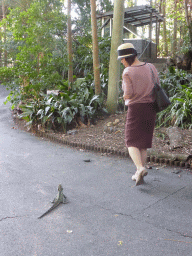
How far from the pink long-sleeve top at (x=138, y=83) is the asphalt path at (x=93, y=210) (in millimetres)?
1355

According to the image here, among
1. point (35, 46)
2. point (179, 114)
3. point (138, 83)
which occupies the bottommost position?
point (179, 114)

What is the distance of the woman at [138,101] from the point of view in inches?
167

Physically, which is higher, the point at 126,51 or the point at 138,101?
the point at 126,51

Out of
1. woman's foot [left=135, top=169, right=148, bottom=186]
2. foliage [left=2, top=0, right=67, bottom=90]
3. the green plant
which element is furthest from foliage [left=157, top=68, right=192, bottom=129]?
foliage [left=2, top=0, right=67, bottom=90]

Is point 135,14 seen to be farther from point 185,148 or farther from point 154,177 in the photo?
point 154,177

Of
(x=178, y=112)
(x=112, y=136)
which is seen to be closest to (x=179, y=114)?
(x=178, y=112)

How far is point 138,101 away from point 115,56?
5.25 metres

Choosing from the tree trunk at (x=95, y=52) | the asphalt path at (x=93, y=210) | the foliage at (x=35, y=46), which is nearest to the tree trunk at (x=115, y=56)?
the tree trunk at (x=95, y=52)

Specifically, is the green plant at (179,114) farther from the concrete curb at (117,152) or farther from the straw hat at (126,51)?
the straw hat at (126,51)

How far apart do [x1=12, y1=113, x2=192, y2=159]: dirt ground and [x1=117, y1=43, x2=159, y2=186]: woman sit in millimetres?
1599

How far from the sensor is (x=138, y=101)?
14.2 ft

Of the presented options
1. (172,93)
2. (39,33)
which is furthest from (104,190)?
(39,33)

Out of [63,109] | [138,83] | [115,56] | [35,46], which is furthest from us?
[35,46]

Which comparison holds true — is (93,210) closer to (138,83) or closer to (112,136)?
(138,83)
